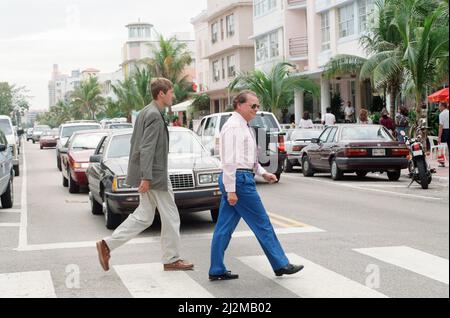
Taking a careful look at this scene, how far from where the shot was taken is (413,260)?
8055 millimetres

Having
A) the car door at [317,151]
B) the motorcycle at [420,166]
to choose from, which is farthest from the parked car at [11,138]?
the motorcycle at [420,166]

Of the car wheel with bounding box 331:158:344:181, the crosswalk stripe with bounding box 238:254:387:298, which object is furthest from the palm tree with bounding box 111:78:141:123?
the crosswalk stripe with bounding box 238:254:387:298

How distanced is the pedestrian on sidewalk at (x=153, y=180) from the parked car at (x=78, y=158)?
9.50 meters

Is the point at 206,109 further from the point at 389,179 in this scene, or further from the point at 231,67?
the point at 389,179

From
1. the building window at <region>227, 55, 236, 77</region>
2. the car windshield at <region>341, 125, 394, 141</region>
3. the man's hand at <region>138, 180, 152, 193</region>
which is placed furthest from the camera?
the building window at <region>227, 55, 236, 77</region>

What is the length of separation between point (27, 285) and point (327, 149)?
13679 millimetres

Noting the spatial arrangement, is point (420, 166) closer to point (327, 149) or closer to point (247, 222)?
point (327, 149)

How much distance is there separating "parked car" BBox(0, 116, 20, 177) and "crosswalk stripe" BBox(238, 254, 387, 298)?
59.9 ft

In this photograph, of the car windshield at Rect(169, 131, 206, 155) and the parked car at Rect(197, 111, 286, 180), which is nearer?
A: the car windshield at Rect(169, 131, 206, 155)

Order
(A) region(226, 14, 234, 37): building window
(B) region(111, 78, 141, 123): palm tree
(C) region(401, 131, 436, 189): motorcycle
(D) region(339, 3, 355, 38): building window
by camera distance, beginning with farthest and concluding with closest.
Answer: (B) region(111, 78, 141, 123): palm tree
(A) region(226, 14, 234, 37): building window
(D) region(339, 3, 355, 38): building window
(C) region(401, 131, 436, 189): motorcycle

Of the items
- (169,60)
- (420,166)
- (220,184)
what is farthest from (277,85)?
(220,184)

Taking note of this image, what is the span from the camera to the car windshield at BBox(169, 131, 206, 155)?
40.7 ft

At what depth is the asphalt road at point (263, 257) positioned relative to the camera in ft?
22.7

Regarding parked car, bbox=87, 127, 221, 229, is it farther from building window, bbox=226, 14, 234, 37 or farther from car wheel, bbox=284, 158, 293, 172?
building window, bbox=226, 14, 234, 37
